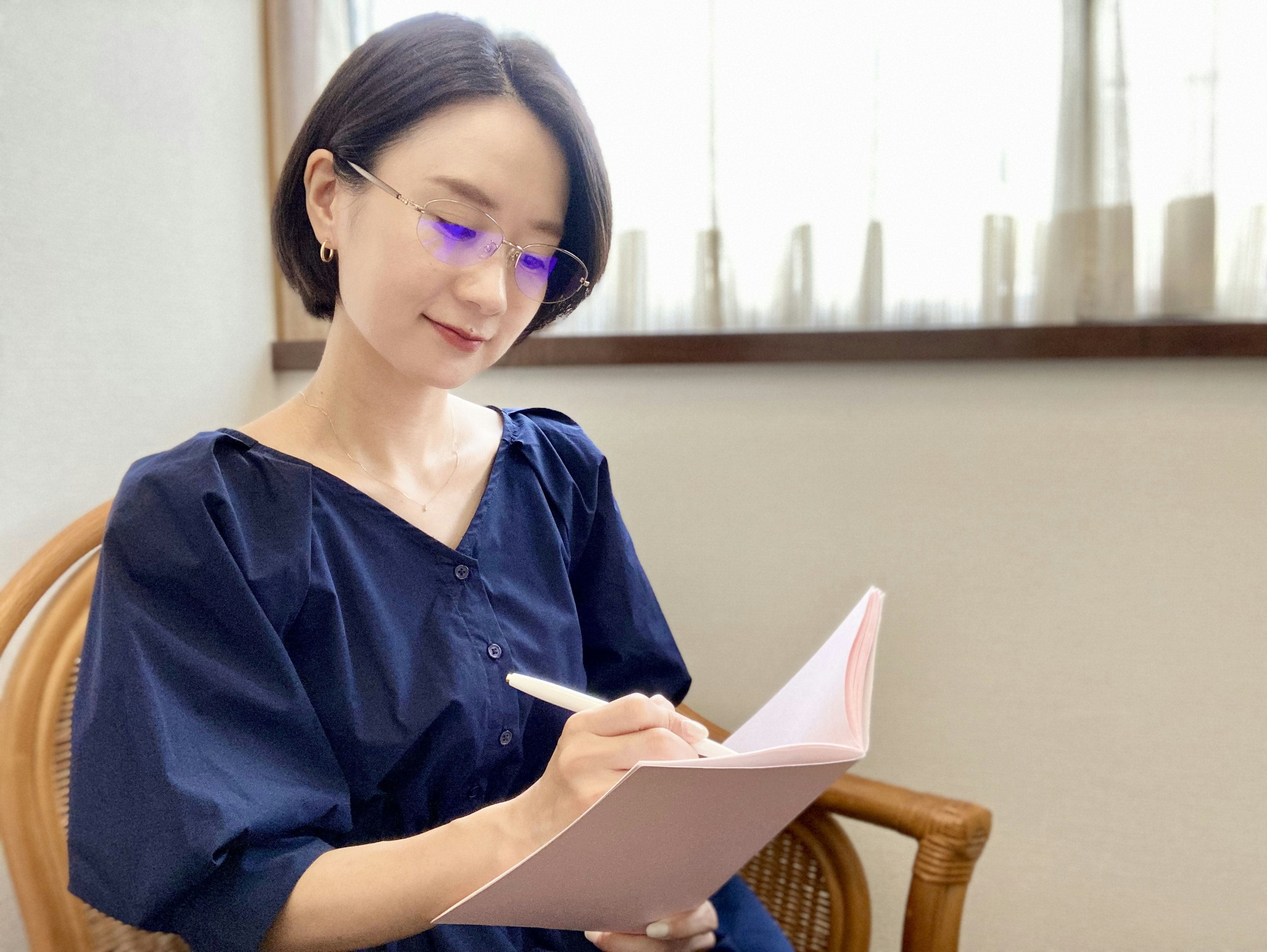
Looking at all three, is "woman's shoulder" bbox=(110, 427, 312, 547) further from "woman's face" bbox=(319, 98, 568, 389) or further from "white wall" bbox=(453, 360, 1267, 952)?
"white wall" bbox=(453, 360, 1267, 952)

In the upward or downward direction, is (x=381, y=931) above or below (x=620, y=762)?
below

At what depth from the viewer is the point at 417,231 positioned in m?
0.71

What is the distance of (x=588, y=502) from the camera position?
3.24 feet

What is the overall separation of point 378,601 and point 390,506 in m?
0.09

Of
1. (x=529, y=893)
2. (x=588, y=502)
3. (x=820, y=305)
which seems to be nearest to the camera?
(x=529, y=893)

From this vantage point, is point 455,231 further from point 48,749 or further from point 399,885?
point 48,749

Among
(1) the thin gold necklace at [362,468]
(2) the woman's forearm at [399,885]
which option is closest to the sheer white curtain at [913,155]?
(1) the thin gold necklace at [362,468]

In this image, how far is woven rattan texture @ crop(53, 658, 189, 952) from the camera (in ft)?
2.79

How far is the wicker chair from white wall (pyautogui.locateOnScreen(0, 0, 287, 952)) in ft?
0.30

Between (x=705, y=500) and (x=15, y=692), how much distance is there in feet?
2.69

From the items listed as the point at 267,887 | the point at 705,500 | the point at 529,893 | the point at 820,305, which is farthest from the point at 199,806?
the point at 820,305

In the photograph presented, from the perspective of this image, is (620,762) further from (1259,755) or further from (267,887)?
(1259,755)

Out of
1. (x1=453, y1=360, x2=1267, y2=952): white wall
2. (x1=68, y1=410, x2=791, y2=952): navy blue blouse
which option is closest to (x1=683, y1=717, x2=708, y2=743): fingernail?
(x1=68, y1=410, x2=791, y2=952): navy blue blouse

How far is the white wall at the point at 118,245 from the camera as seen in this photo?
0.99m
